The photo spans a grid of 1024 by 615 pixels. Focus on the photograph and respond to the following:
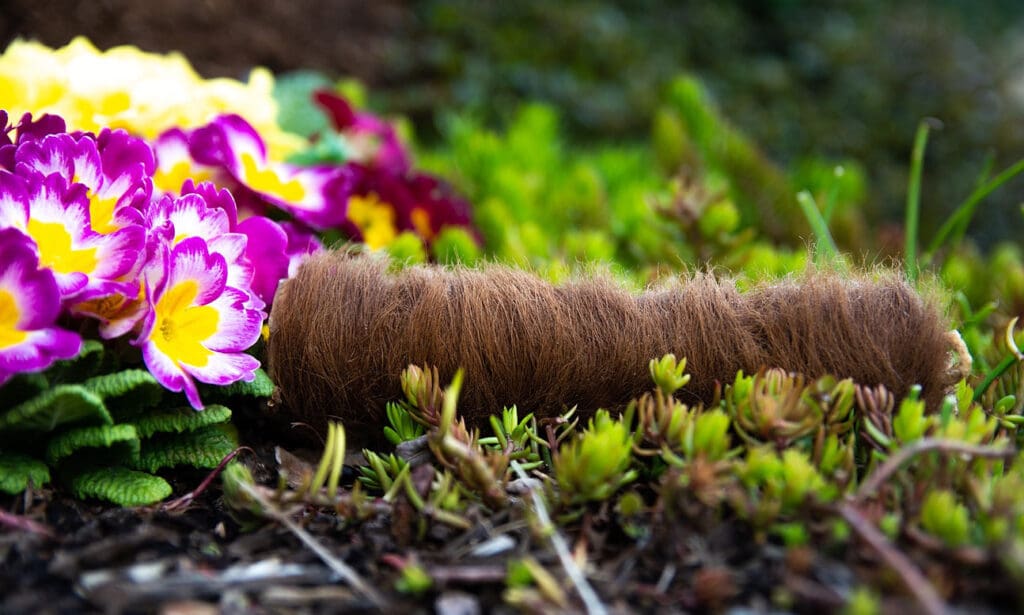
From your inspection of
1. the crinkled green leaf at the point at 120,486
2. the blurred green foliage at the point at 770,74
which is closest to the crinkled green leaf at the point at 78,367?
the crinkled green leaf at the point at 120,486

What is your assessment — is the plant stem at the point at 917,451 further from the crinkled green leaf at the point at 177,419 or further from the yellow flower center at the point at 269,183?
the yellow flower center at the point at 269,183

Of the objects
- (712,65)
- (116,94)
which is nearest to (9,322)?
(116,94)

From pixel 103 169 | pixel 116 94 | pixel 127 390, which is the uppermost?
pixel 116 94

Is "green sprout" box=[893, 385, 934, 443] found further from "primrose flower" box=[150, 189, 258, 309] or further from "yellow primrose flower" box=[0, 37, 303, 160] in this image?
"yellow primrose flower" box=[0, 37, 303, 160]

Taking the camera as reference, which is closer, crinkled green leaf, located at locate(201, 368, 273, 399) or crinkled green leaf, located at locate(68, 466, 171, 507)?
crinkled green leaf, located at locate(68, 466, 171, 507)

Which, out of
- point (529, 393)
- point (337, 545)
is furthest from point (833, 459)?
point (337, 545)

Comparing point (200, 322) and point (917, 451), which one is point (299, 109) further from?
point (917, 451)

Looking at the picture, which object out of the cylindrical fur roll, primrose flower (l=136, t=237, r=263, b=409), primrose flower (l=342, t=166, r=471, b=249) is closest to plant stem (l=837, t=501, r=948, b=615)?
the cylindrical fur roll
